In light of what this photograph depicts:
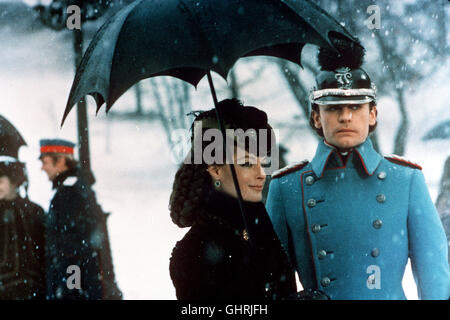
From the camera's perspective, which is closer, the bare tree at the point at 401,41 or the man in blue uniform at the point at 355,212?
the man in blue uniform at the point at 355,212

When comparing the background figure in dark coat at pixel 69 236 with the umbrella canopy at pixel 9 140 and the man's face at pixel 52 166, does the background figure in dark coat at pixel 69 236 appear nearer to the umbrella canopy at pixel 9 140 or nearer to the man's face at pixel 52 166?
the man's face at pixel 52 166

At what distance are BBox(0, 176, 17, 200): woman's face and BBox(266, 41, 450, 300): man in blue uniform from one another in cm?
269

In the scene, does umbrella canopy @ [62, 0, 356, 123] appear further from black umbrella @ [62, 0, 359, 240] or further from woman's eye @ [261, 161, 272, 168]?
woman's eye @ [261, 161, 272, 168]

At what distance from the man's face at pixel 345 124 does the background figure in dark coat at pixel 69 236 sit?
262 cm

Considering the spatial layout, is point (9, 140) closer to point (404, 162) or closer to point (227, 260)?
point (227, 260)

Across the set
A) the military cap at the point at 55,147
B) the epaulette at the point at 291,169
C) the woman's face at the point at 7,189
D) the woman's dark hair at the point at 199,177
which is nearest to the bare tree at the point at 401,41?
the epaulette at the point at 291,169

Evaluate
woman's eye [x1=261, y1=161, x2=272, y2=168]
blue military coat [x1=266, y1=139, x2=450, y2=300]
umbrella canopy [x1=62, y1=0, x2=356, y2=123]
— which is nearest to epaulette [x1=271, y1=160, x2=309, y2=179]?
blue military coat [x1=266, y1=139, x2=450, y2=300]

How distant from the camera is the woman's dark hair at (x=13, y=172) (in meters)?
4.54

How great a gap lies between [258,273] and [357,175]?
719 millimetres

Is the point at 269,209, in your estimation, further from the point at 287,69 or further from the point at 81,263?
the point at 287,69

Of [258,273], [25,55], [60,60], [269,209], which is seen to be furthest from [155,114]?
[258,273]

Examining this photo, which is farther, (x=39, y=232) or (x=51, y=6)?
(x=51, y=6)

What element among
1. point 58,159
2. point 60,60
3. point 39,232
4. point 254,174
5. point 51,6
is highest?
point 51,6

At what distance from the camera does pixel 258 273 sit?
228cm
